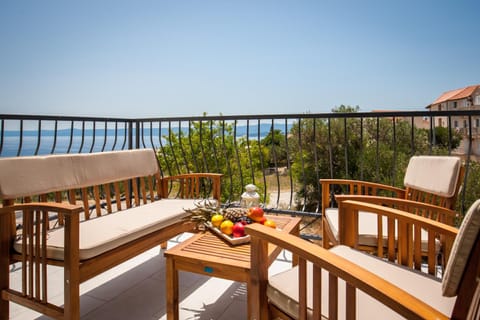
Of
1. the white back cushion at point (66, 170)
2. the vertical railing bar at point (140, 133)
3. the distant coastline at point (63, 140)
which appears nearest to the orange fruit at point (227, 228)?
the white back cushion at point (66, 170)

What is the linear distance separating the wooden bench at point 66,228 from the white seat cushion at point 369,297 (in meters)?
0.99

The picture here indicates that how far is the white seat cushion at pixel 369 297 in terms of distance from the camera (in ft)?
3.18

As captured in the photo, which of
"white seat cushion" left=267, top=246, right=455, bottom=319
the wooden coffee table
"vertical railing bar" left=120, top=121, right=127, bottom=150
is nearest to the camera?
"white seat cushion" left=267, top=246, right=455, bottom=319

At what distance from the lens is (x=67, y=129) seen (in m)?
2.89

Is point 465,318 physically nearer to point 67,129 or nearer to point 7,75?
point 67,129

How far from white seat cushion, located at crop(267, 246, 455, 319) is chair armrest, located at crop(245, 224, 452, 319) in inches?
2.8

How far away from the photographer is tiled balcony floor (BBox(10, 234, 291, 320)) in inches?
71.6

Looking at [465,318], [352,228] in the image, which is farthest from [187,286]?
[465,318]

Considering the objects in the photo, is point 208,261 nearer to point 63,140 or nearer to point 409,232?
point 409,232

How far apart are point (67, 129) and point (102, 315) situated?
1869mm

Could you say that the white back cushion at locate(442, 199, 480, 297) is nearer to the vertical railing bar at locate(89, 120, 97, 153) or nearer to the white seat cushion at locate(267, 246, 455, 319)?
the white seat cushion at locate(267, 246, 455, 319)

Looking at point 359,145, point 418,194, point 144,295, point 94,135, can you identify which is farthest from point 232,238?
point 359,145

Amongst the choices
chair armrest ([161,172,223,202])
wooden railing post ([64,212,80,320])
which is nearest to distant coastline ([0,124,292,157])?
chair armrest ([161,172,223,202])

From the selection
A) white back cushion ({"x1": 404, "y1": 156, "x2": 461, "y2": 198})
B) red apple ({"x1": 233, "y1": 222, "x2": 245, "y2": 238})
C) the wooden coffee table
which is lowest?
the wooden coffee table
